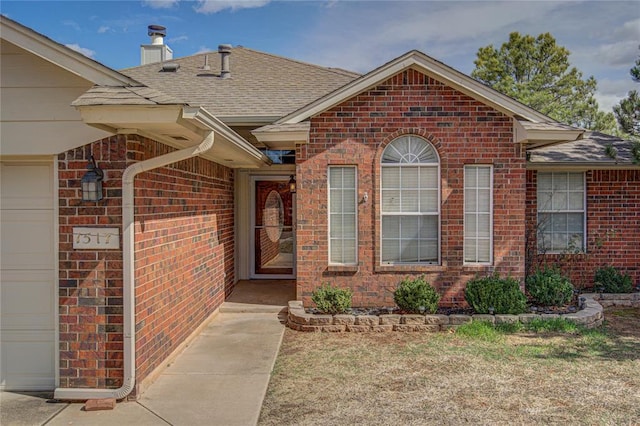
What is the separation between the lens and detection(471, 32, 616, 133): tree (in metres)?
25.3

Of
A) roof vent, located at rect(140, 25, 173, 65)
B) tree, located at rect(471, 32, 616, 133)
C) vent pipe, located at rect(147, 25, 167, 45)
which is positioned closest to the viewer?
roof vent, located at rect(140, 25, 173, 65)

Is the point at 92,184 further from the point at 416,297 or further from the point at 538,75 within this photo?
the point at 538,75

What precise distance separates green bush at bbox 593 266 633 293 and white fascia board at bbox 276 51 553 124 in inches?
144

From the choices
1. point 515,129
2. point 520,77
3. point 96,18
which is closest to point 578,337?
point 515,129

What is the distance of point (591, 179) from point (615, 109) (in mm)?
1637

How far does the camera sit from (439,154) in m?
8.00

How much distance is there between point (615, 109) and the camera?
10016 mm

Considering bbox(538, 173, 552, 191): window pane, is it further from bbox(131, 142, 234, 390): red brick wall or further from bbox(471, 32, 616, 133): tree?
bbox(471, 32, 616, 133): tree

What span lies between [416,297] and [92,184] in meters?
4.95

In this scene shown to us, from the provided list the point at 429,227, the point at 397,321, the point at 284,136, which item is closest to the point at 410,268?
the point at 429,227

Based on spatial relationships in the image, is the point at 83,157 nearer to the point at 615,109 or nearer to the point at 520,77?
the point at 615,109

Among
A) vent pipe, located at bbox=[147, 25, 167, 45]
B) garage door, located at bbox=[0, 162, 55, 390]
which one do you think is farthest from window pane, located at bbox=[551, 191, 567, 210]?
vent pipe, located at bbox=[147, 25, 167, 45]

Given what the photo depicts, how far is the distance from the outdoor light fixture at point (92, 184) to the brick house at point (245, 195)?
0.08 metres

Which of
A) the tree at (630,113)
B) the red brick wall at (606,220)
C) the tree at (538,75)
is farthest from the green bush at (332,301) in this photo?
the tree at (538,75)
